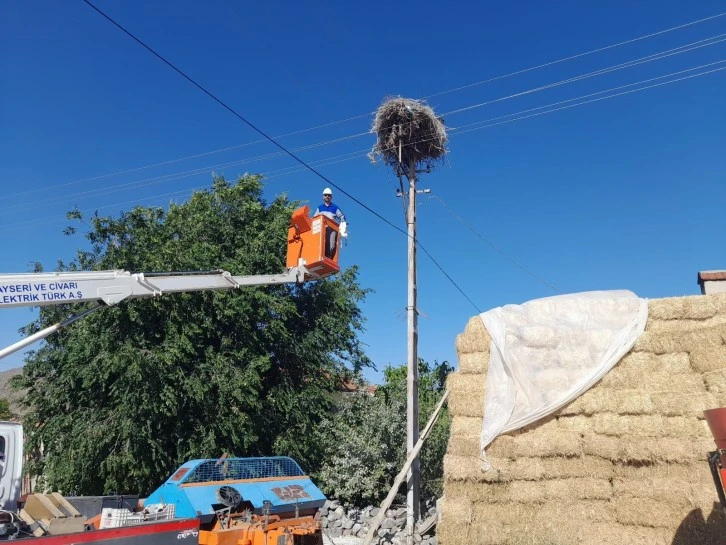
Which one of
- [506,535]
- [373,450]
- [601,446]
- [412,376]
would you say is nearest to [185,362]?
[373,450]

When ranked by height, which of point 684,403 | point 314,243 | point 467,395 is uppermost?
point 314,243

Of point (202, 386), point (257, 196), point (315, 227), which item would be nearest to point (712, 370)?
point (315, 227)

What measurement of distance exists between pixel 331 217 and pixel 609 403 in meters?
4.42

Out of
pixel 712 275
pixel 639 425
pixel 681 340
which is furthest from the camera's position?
pixel 712 275

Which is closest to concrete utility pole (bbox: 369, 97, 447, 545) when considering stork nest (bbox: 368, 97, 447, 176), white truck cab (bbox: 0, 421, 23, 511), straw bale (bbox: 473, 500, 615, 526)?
stork nest (bbox: 368, 97, 447, 176)

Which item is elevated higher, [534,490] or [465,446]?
[465,446]

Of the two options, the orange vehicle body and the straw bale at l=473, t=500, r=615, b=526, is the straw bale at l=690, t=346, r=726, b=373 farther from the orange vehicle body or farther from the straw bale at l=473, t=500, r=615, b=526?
the orange vehicle body

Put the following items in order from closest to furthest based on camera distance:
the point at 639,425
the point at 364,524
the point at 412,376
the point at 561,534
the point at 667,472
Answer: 1. the point at 667,472
2. the point at 639,425
3. the point at 561,534
4. the point at 412,376
5. the point at 364,524

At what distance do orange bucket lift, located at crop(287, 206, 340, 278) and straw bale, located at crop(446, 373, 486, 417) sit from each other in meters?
2.59

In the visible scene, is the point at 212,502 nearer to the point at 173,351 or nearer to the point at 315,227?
the point at 315,227

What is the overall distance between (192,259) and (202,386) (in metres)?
3.28

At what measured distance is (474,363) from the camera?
30.5ft

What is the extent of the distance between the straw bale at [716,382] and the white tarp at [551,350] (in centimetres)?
99

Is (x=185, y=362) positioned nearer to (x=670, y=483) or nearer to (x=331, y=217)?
(x=331, y=217)
